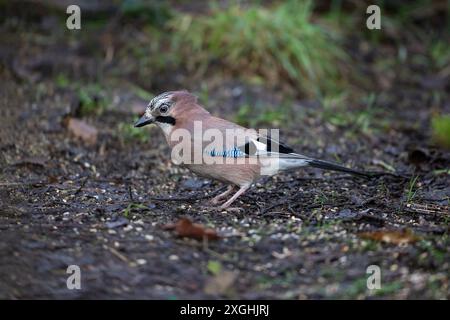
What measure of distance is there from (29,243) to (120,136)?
106 inches

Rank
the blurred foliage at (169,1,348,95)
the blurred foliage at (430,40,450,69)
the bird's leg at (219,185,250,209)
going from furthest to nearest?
1. the blurred foliage at (430,40,450,69)
2. the blurred foliage at (169,1,348,95)
3. the bird's leg at (219,185,250,209)

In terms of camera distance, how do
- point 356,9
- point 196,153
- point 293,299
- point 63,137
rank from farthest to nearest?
point 356,9
point 63,137
point 196,153
point 293,299

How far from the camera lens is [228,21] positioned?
8172mm

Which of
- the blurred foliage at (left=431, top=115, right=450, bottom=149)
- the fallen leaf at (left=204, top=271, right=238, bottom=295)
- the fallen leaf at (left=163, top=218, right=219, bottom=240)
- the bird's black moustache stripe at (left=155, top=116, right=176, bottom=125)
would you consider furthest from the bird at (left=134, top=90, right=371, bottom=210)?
the blurred foliage at (left=431, top=115, right=450, bottom=149)

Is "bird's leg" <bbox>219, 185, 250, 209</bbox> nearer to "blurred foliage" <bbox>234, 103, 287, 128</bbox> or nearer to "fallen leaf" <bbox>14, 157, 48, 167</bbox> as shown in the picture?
"fallen leaf" <bbox>14, 157, 48, 167</bbox>

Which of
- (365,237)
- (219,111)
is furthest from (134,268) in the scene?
(219,111)

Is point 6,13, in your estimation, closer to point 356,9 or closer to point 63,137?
point 63,137

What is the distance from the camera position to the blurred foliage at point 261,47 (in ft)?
26.4

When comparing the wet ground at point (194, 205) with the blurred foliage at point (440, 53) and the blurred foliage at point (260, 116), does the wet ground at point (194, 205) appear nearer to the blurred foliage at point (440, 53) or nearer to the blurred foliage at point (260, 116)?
the blurred foliage at point (260, 116)

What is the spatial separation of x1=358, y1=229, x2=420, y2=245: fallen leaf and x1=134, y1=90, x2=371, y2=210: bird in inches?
43.8

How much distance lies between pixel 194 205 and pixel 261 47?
3.53m

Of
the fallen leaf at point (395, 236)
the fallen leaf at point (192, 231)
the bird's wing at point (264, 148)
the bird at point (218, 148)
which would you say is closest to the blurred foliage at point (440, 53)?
the bird at point (218, 148)

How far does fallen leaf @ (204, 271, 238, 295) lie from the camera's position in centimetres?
360

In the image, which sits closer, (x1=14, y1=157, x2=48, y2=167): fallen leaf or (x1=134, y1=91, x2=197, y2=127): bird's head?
(x1=134, y1=91, x2=197, y2=127): bird's head
